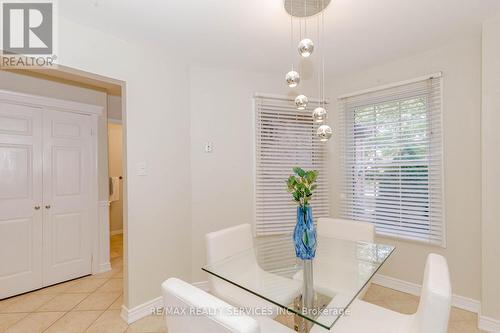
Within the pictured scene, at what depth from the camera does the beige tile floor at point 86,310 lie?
82.8 inches

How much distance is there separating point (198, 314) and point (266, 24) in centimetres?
202

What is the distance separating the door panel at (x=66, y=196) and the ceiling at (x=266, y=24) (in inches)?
62.0

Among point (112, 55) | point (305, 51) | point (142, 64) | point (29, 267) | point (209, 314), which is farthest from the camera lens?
point (29, 267)

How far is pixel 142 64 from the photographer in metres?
2.33

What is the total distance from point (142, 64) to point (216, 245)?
177 cm

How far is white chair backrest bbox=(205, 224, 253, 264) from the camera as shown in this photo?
5.97ft

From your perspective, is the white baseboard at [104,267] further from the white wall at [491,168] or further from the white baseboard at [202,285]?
the white wall at [491,168]

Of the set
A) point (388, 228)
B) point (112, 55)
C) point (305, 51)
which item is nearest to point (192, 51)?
point (112, 55)

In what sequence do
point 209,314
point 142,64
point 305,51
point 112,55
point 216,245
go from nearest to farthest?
1. point 209,314
2. point 305,51
3. point 216,245
4. point 112,55
5. point 142,64

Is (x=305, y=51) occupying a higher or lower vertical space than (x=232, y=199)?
higher

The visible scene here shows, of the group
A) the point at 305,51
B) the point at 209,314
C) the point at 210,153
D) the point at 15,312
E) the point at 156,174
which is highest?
the point at 305,51

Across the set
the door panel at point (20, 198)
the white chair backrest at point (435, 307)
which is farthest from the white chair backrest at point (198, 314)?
the door panel at point (20, 198)

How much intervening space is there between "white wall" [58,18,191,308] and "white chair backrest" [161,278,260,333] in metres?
1.40

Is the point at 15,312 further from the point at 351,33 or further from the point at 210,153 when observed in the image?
the point at 351,33
